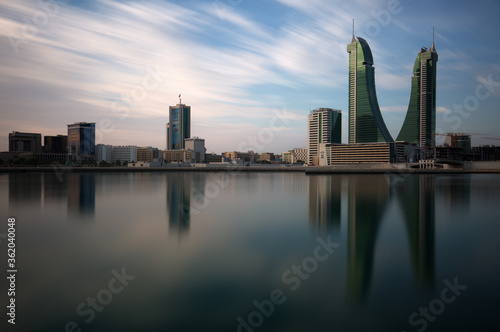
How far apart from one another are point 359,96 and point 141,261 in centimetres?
11445

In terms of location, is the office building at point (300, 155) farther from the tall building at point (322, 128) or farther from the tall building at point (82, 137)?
the tall building at point (82, 137)

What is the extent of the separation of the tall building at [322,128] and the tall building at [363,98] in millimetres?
8260

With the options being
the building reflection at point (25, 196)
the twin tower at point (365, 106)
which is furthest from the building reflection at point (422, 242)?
the twin tower at point (365, 106)

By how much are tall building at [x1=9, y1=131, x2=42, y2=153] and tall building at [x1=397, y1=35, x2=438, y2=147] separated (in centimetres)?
15229

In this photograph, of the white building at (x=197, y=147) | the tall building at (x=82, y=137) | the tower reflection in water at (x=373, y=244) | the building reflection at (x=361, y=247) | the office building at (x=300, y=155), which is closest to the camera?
the building reflection at (x=361, y=247)

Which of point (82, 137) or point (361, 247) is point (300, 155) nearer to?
point (82, 137)

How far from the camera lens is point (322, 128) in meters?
120

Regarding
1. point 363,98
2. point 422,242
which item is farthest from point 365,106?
point 422,242

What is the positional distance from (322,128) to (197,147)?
5304cm

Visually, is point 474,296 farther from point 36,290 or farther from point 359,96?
point 359,96

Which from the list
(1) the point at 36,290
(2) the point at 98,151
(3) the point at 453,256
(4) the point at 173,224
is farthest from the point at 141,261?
(2) the point at 98,151

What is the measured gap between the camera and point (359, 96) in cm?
11075

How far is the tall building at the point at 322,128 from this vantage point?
119m

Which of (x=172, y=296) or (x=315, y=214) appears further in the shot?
(x=315, y=214)
